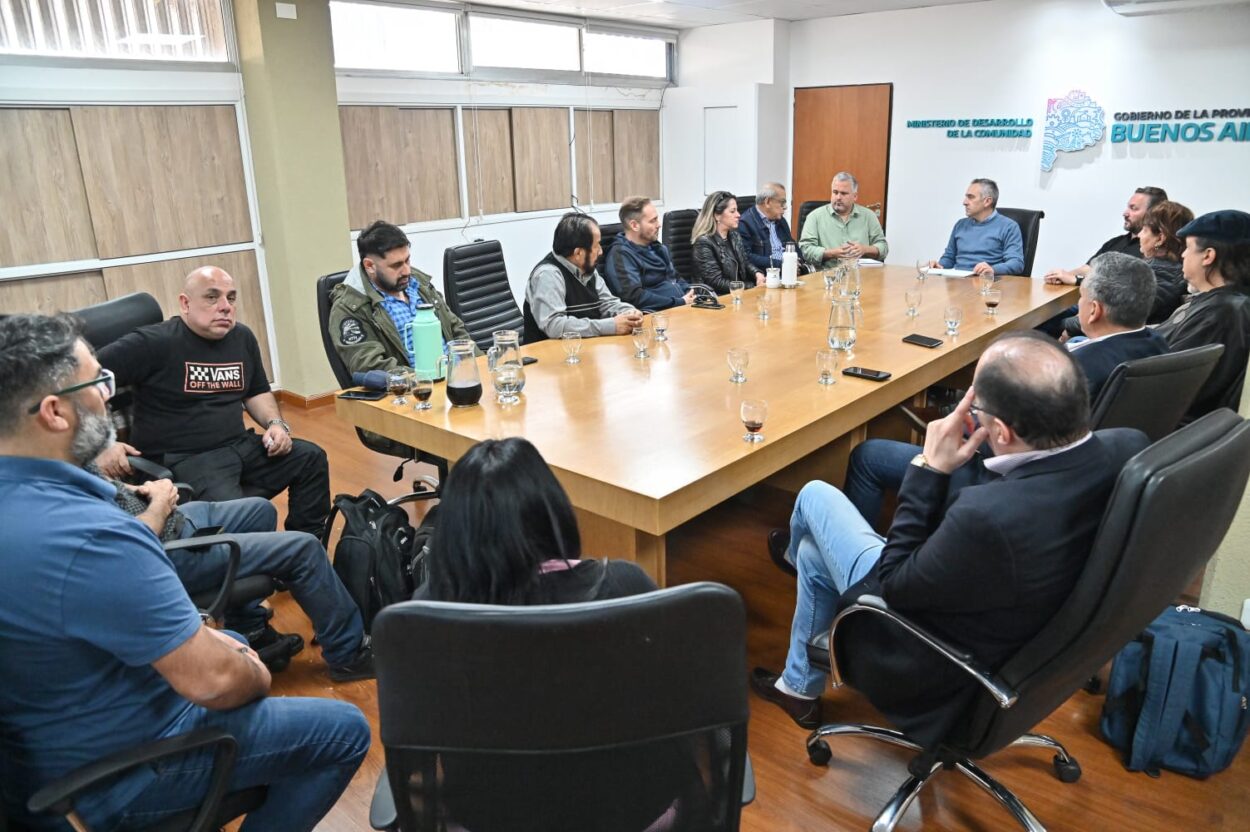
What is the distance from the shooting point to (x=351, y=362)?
3.17 m

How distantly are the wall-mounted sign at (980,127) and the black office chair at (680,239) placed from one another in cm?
296

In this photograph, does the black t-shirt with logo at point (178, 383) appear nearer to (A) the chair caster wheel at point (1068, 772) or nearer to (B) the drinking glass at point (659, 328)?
(B) the drinking glass at point (659, 328)

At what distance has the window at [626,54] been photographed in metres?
7.69

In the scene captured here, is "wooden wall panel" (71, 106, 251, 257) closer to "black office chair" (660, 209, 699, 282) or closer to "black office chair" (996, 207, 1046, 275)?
"black office chair" (660, 209, 699, 282)

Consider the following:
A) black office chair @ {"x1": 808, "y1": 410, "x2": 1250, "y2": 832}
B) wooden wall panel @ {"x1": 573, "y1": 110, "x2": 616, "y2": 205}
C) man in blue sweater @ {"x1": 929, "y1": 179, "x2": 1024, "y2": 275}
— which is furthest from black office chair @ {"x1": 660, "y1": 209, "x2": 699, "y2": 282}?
black office chair @ {"x1": 808, "y1": 410, "x2": 1250, "y2": 832}

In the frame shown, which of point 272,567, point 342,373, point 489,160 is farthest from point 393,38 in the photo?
point 272,567

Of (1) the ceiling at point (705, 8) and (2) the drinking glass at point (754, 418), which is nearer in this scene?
(2) the drinking glass at point (754, 418)

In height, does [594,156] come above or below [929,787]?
above

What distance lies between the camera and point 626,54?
26.5ft

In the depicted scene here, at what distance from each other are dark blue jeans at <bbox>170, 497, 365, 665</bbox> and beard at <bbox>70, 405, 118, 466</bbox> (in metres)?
0.75

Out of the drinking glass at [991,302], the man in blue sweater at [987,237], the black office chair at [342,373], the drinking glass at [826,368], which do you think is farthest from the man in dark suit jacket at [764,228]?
the black office chair at [342,373]

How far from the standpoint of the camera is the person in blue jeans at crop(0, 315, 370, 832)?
1.26 m

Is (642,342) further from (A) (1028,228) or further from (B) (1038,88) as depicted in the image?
(B) (1038,88)

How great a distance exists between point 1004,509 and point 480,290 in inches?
119
